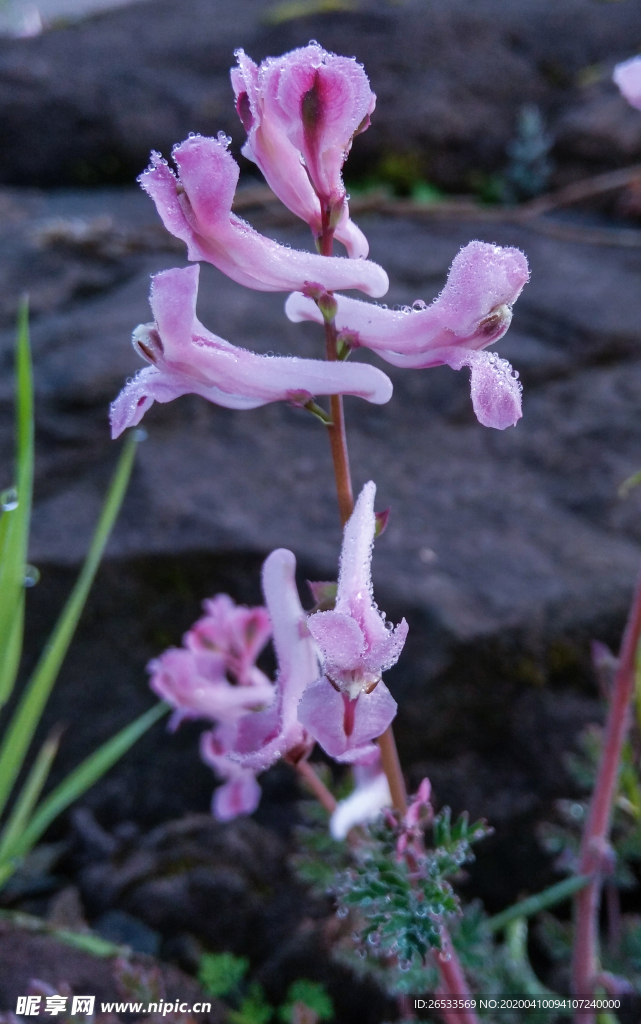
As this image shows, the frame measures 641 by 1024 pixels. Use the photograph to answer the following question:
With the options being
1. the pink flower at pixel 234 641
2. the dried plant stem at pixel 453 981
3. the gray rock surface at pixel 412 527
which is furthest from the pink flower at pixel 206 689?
the gray rock surface at pixel 412 527

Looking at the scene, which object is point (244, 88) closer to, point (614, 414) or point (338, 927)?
point (338, 927)

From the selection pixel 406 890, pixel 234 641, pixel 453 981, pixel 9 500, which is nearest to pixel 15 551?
pixel 9 500

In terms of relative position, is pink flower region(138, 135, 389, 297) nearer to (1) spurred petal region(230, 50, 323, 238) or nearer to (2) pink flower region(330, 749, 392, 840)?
(1) spurred petal region(230, 50, 323, 238)

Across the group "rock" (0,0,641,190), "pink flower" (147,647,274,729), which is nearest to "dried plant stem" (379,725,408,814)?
"pink flower" (147,647,274,729)

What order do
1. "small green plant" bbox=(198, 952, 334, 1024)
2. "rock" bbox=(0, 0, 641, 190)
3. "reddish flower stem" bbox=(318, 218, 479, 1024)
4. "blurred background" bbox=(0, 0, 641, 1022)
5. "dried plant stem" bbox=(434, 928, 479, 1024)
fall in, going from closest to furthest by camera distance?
"reddish flower stem" bbox=(318, 218, 479, 1024) < "dried plant stem" bbox=(434, 928, 479, 1024) < "small green plant" bbox=(198, 952, 334, 1024) < "blurred background" bbox=(0, 0, 641, 1022) < "rock" bbox=(0, 0, 641, 190)

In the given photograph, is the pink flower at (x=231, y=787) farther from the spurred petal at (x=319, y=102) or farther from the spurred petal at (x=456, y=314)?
the spurred petal at (x=319, y=102)

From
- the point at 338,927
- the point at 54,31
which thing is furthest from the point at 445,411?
the point at 54,31
